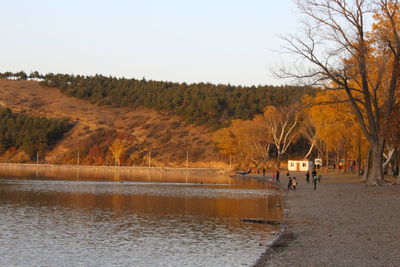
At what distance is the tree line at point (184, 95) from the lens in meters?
129

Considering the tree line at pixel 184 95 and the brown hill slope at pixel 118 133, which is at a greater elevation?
the tree line at pixel 184 95

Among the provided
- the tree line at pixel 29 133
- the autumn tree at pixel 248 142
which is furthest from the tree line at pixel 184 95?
the tree line at pixel 29 133

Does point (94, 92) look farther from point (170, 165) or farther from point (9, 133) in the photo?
point (170, 165)

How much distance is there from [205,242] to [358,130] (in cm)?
3551

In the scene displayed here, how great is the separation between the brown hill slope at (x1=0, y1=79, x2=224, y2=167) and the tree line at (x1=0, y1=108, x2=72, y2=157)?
2.31 metres

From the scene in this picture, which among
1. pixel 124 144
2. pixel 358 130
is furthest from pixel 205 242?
pixel 124 144

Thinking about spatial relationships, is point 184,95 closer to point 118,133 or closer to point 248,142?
point 118,133

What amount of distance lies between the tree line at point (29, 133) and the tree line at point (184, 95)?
27.3 metres

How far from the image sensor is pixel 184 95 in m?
141

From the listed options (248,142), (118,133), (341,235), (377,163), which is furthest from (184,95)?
(341,235)

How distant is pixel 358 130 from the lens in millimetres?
53219

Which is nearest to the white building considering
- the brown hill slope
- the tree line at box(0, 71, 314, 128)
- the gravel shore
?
the brown hill slope

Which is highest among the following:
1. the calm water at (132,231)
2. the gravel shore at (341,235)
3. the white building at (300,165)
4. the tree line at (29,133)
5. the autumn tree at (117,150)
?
the tree line at (29,133)

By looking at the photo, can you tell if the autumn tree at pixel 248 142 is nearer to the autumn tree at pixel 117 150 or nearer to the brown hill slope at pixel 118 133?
the brown hill slope at pixel 118 133
